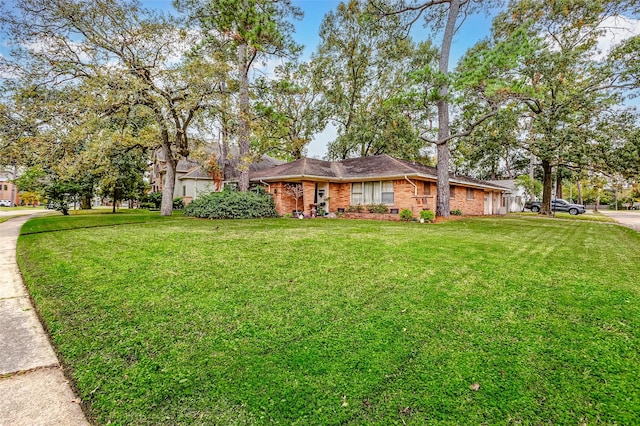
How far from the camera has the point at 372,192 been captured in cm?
1628

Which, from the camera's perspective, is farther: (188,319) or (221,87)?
(221,87)

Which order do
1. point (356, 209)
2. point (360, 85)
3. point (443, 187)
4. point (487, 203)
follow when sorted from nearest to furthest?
point (443, 187) → point (356, 209) → point (487, 203) → point (360, 85)

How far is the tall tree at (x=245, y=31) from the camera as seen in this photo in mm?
14477

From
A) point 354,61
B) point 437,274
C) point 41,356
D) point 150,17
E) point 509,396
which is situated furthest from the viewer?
point 354,61

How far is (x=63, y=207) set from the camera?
17.5 meters

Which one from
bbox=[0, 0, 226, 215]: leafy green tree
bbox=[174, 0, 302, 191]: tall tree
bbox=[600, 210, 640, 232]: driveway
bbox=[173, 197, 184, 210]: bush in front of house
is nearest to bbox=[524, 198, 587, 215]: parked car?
bbox=[600, 210, 640, 232]: driveway

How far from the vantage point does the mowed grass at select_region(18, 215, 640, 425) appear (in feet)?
6.44

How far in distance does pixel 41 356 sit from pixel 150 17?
15.1 m

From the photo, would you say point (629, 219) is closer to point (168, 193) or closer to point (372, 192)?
point (372, 192)

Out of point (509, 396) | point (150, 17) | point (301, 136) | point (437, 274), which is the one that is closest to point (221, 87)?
point (150, 17)

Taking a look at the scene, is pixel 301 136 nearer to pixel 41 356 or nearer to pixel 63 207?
pixel 63 207

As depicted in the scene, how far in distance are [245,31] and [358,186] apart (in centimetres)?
980

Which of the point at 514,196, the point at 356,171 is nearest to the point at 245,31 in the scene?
the point at 356,171

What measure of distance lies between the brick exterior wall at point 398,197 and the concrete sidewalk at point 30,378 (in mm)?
13436
